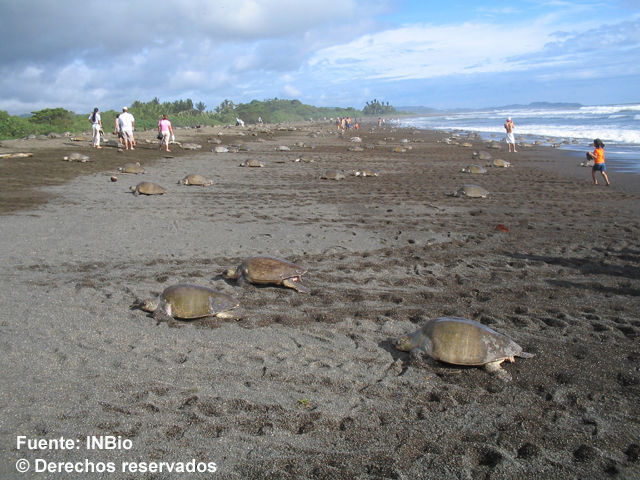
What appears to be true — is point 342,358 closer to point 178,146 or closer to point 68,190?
point 68,190

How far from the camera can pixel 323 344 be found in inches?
170

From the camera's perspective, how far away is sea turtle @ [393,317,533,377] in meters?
3.88

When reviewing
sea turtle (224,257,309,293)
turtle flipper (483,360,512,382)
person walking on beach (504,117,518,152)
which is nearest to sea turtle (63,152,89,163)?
sea turtle (224,257,309,293)

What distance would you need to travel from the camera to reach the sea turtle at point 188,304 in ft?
15.5

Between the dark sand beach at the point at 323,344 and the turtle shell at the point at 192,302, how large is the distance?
0.13 m

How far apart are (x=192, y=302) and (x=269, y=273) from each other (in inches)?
42.6

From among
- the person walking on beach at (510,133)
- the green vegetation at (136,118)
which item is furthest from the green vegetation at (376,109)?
the person walking on beach at (510,133)

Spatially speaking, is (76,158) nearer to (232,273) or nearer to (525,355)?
(232,273)

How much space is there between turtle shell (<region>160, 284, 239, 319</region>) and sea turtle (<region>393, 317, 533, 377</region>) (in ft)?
6.75

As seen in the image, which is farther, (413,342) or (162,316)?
(162,316)

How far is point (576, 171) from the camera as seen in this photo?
16.6 meters

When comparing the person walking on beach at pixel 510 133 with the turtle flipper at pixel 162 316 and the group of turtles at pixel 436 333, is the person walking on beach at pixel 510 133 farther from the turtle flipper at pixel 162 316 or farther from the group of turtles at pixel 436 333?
the turtle flipper at pixel 162 316

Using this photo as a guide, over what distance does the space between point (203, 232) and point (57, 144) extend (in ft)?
57.6

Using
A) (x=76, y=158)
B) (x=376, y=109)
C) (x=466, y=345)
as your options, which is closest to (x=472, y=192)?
(x=466, y=345)
